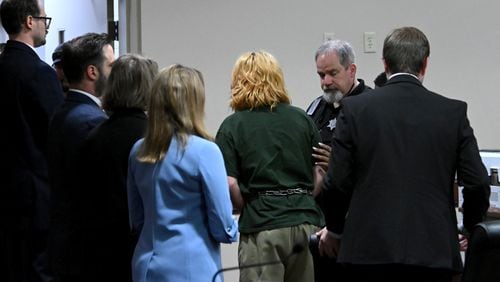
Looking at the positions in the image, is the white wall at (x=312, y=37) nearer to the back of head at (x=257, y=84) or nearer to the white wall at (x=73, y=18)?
the white wall at (x=73, y=18)

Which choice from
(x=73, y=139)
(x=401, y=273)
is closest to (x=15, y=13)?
(x=73, y=139)

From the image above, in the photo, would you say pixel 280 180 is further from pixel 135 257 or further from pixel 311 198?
pixel 135 257

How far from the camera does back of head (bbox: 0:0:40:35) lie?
361 centimetres

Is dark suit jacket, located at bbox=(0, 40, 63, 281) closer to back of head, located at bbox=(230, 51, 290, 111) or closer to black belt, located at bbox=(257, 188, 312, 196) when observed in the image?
back of head, located at bbox=(230, 51, 290, 111)

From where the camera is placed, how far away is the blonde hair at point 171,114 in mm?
2705

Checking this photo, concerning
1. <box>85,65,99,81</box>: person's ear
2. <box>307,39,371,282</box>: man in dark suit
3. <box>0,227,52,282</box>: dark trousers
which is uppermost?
<box>85,65,99,81</box>: person's ear

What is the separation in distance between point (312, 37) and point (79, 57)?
251cm

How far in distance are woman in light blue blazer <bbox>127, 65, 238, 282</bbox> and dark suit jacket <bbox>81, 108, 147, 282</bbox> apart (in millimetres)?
207

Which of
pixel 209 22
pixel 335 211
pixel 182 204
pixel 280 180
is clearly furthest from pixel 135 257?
pixel 209 22

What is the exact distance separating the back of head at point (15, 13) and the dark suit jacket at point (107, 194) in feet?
2.84

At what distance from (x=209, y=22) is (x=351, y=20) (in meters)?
0.86

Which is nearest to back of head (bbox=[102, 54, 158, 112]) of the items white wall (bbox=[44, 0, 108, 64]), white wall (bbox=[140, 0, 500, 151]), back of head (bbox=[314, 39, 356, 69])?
back of head (bbox=[314, 39, 356, 69])

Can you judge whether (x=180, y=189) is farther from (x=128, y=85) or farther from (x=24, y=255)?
(x=24, y=255)

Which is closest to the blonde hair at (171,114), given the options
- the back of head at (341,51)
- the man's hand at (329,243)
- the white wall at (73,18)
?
the man's hand at (329,243)
